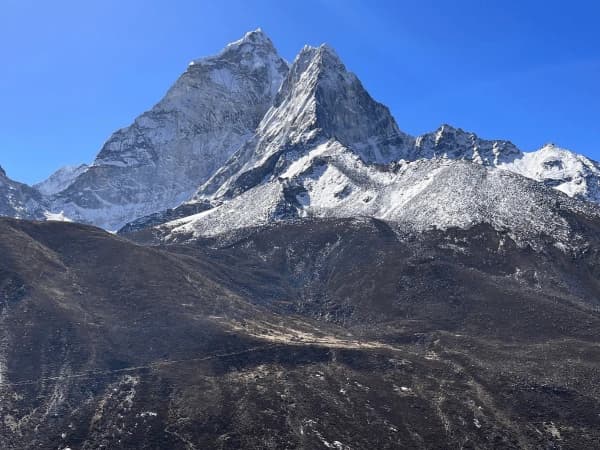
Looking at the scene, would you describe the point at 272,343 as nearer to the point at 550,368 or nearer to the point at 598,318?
the point at 550,368

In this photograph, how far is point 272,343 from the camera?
10556 centimetres

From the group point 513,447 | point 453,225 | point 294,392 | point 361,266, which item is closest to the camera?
point 513,447

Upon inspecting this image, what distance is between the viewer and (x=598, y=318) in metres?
121

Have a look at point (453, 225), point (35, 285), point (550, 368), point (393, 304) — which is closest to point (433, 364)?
point (550, 368)

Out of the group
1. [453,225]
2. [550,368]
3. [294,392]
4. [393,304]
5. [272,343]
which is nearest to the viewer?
[294,392]

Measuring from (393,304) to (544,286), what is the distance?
110ft

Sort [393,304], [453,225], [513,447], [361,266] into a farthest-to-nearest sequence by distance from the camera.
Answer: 1. [453,225]
2. [361,266]
3. [393,304]
4. [513,447]

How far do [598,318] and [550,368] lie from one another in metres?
29.9

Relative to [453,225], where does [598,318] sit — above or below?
below

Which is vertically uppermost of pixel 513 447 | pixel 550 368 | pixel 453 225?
pixel 453 225

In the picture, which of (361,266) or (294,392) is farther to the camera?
(361,266)

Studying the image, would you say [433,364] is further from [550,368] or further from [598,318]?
[598,318]

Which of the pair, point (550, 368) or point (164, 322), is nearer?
point (550, 368)

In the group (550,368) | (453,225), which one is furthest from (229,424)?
(453,225)
